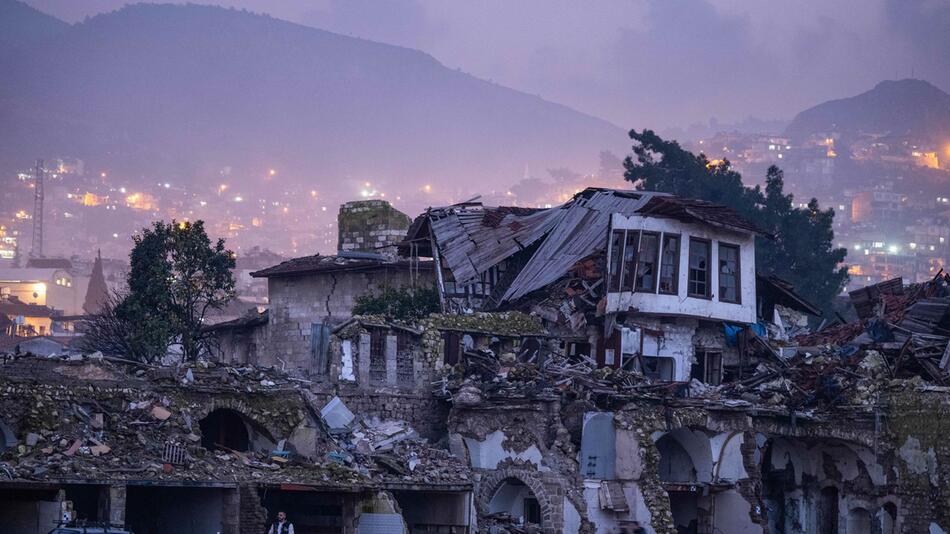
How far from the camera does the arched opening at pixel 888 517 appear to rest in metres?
35.5

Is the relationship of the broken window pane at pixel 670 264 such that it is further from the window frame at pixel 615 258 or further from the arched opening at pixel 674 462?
the arched opening at pixel 674 462

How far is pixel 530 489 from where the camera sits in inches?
1329

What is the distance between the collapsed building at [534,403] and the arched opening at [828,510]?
0.05 m

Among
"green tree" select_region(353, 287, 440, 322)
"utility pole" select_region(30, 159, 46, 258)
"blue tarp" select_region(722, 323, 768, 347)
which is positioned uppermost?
"utility pole" select_region(30, 159, 46, 258)

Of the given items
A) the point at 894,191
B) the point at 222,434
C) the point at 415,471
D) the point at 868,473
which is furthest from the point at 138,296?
the point at 894,191

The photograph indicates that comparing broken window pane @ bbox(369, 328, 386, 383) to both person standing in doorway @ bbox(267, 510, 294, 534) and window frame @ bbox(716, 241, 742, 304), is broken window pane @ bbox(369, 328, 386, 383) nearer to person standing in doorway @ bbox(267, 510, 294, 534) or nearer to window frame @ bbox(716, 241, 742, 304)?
person standing in doorway @ bbox(267, 510, 294, 534)

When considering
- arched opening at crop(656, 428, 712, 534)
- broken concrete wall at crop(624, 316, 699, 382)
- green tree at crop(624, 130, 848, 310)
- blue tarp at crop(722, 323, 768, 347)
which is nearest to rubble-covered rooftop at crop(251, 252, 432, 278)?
broken concrete wall at crop(624, 316, 699, 382)

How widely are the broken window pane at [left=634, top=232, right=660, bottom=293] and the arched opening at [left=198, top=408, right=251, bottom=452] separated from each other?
40.1ft

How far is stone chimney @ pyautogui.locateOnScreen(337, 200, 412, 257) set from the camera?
47875mm

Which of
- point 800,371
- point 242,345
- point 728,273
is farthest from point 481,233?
point 800,371

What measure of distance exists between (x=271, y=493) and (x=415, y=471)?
10.4 ft

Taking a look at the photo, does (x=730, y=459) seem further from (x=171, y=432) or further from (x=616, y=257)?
(x=171, y=432)

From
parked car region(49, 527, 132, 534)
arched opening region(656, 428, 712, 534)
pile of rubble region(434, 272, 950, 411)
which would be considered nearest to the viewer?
parked car region(49, 527, 132, 534)

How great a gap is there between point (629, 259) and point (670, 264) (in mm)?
1324
